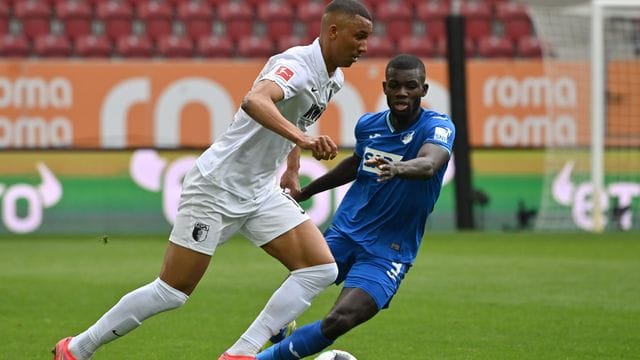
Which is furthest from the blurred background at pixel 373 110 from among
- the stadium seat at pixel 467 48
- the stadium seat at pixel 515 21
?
the stadium seat at pixel 515 21

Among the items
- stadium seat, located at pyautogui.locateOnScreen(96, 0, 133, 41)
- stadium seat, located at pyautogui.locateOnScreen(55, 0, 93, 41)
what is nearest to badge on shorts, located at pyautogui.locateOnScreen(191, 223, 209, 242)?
stadium seat, located at pyautogui.locateOnScreen(96, 0, 133, 41)

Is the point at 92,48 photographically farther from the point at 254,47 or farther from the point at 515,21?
the point at 515,21

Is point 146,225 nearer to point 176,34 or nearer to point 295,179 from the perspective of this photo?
point 176,34

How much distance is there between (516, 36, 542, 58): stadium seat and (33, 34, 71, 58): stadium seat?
848cm

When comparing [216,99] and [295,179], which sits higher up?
[295,179]

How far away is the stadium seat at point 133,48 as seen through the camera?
74.5 ft

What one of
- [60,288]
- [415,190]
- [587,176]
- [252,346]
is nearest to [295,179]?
[415,190]

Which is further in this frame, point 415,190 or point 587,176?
point 587,176

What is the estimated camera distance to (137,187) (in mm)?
18234

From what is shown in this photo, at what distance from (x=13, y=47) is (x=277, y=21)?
4.97 meters

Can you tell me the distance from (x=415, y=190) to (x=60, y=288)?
5.98 metres

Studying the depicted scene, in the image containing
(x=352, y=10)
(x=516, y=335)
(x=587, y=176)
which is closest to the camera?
(x=352, y=10)

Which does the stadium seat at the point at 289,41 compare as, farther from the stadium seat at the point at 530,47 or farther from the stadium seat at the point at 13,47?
the stadium seat at the point at 13,47

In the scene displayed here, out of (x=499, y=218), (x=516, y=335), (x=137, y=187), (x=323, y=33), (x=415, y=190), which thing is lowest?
(x=499, y=218)
